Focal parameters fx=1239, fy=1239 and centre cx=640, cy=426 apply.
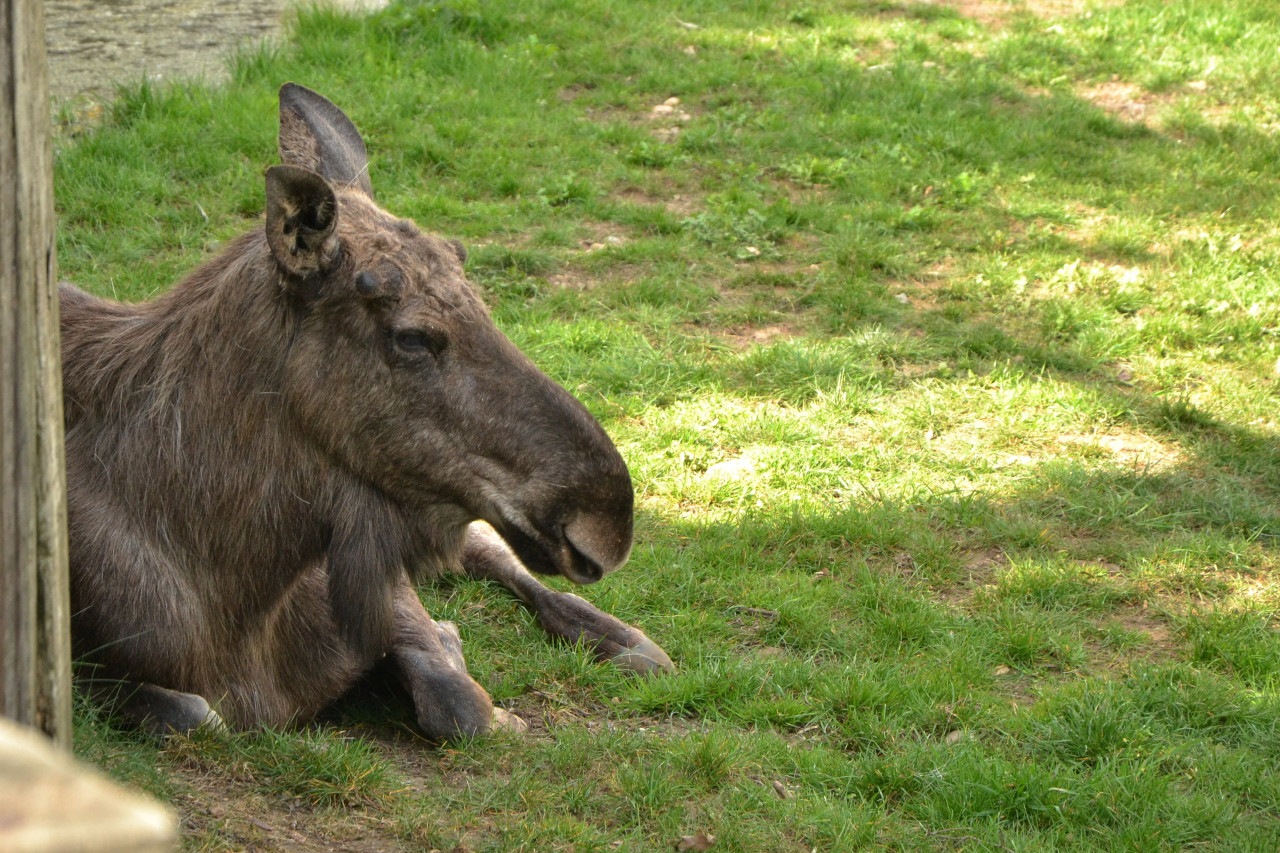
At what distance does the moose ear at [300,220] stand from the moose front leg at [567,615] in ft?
4.52

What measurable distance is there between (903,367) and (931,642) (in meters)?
2.66

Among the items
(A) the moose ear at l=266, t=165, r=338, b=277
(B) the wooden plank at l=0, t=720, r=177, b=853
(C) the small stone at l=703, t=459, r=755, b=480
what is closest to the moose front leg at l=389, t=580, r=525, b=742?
(A) the moose ear at l=266, t=165, r=338, b=277

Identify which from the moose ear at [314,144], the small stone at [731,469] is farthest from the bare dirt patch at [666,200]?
the moose ear at [314,144]

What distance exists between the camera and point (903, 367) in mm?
7293

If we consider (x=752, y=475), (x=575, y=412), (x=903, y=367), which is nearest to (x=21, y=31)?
(x=575, y=412)

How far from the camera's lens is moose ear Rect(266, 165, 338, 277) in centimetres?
340

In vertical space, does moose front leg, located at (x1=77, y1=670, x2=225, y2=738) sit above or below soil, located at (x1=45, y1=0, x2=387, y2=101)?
below

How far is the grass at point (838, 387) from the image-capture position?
3.87 m

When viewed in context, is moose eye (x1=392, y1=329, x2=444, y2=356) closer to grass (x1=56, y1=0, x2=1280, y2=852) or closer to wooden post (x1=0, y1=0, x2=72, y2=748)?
grass (x1=56, y1=0, x2=1280, y2=852)

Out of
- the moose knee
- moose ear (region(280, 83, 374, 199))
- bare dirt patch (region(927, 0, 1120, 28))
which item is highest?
bare dirt patch (region(927, 0, 1120, 28))

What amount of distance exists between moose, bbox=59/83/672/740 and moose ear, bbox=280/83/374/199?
15.4 inches

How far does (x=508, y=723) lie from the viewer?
4.25 m

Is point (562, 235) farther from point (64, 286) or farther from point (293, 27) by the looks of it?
point (64, 286)

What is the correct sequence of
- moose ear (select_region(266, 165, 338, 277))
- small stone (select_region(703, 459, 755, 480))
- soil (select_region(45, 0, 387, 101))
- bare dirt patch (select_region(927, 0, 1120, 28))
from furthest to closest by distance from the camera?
bare dirt patch (select_region(927, 0, 1120, 28)) < soil (select_region(45, 0, 387, 101)) < small stone (select_region(703, 459, 755, 480)) < moose ear (select_region(266, 165, 338, 277))
